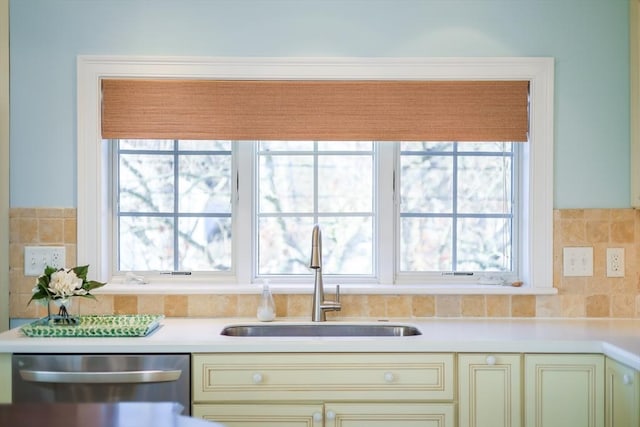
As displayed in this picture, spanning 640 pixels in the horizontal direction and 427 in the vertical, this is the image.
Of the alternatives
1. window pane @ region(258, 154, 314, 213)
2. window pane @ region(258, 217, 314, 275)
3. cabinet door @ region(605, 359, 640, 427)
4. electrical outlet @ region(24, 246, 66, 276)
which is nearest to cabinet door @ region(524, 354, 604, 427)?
cabinet door @ region(605, 359, 640, 427)

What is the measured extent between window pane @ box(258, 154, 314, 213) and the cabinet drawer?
858 millimetres

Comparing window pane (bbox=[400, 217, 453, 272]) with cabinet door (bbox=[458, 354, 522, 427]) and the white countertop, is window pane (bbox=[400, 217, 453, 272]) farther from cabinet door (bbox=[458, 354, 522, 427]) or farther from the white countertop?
cabinet door (bbox=[458, 354, 522, 427])

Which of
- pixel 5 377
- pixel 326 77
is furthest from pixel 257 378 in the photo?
pixel 326 77

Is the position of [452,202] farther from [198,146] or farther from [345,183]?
[198,146]

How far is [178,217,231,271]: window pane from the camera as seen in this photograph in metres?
2.84

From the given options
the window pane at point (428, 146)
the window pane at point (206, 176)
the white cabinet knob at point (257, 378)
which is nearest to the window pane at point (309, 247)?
the window pane at point (206, 176)

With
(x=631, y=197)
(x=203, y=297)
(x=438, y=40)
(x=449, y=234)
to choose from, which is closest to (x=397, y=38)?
(x=438, y=40)

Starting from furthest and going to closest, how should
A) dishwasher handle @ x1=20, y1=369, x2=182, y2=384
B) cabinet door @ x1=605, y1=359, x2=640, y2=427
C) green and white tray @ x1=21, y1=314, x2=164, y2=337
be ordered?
green and white tray @ x1=21, y1=314, x2=164, y2=337
dishwasher handle @ x1=20, y1=369, x2=182, y2=384
cabinet door @ x1=605, y1=359, x2=640, y2=427

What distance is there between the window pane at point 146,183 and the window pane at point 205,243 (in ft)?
0.46

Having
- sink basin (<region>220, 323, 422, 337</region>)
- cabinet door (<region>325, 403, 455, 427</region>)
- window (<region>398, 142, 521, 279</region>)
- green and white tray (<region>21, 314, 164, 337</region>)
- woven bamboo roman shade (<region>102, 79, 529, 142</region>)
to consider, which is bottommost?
cabinet door (<region>325, 403, 455, 427</region>)

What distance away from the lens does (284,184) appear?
2852 millimetres

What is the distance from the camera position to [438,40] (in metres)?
2.71

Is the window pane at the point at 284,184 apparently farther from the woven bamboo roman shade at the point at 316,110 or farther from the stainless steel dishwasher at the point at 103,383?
the stainless steel dishwasher at the point at 103,383

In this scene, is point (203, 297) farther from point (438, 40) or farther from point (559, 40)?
point (559, 40)
